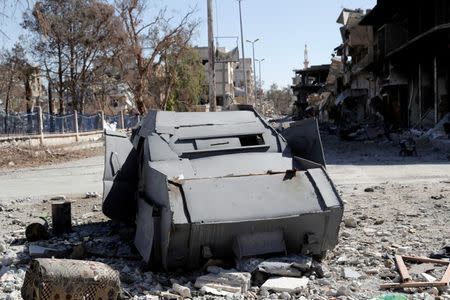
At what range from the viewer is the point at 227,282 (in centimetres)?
511

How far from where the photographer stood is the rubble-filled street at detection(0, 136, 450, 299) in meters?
5.06

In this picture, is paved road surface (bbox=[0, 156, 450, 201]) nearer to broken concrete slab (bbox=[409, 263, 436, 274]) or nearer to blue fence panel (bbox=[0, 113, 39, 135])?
blue fence panel (bbox=[0, 113, 39, 135])

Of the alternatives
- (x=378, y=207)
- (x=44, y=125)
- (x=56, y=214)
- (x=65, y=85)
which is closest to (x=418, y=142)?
(x=378, y=207)

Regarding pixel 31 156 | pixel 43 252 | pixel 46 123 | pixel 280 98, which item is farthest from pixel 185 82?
pixel 280 98

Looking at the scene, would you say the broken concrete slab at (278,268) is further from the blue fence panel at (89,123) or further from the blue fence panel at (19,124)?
the blue fence panel at (89,123)

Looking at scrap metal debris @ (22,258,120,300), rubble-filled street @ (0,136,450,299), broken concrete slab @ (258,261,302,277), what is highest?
scrap metal debris @ (22,258,120,300)

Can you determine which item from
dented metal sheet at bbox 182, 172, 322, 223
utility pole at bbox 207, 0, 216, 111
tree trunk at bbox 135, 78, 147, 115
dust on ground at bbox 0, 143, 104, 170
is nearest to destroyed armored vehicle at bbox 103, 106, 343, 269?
dented metal sheet at bbox 182, 172, 322, 223

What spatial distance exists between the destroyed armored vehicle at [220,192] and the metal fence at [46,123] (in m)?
18.5

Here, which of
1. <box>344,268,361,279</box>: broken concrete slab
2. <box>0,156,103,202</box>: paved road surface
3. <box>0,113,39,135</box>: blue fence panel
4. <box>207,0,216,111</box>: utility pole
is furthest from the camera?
<box>207,0,216,111</box>: utility pole

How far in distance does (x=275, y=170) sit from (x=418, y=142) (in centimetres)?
1794

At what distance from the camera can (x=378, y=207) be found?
963 cm

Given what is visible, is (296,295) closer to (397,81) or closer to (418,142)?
(418,142)

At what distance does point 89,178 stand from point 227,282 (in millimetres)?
11896

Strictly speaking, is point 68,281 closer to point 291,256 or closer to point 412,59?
point 291,256
